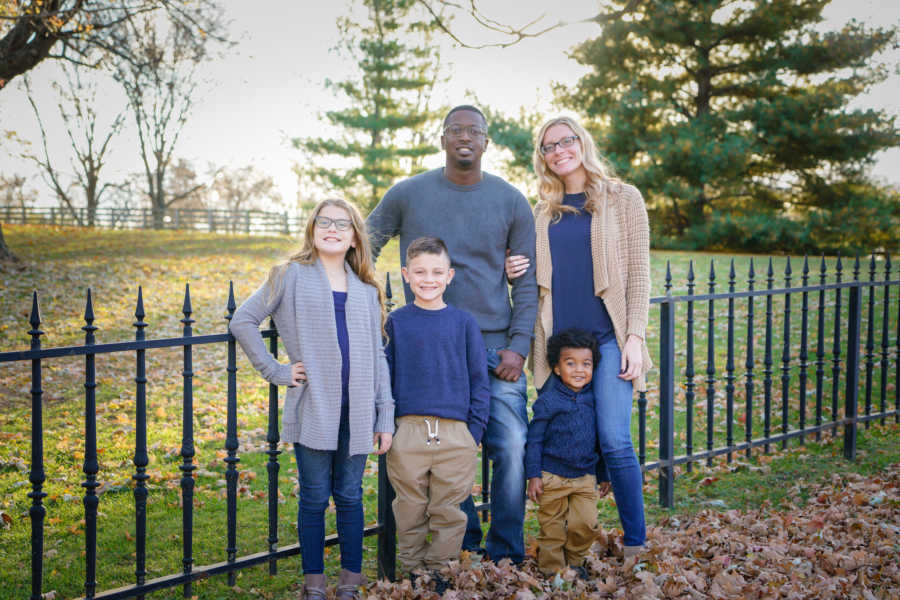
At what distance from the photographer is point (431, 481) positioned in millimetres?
3406

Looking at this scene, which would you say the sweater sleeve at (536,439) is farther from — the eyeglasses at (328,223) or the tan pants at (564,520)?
the eyeglasses at (328,223)

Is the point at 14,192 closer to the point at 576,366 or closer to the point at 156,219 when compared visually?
the point at 156,219

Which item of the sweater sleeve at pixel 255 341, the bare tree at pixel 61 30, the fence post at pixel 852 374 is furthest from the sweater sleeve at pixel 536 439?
the bare tree at pixel 61 30

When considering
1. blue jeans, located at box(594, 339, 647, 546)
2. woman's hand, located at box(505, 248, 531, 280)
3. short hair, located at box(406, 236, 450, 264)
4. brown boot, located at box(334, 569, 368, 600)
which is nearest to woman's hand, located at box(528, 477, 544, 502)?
blue jeans, located at box(594, 339, 647, 546)

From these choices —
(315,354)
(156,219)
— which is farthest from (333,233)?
(156,219)

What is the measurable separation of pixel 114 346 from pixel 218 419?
4294 mm

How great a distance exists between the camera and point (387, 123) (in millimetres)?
24156

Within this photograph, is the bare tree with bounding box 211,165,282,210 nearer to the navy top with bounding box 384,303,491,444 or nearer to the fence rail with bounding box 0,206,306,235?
the fence rail with bounding box 0,206,306,235

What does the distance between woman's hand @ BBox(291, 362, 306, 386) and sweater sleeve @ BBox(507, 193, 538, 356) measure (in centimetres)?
105

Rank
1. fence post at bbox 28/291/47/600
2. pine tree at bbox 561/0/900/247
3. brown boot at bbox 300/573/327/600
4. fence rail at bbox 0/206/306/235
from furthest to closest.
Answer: fence rail at bbox 0/206/306/235 → pine tree at bbox 561/0/900/247 → brown boot at bbox 300/573/327/600 → fence post at bbox 28/291/47/600

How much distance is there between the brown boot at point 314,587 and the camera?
327 cm

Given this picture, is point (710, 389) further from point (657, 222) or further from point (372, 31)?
point (372, 31)

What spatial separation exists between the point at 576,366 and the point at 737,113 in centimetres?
2007

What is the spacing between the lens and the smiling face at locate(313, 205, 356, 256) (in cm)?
331
